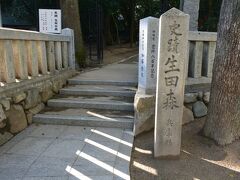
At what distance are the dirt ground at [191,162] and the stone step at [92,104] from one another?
2.83 feet

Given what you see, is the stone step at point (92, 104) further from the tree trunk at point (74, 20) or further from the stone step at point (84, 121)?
the tree trunk at point (74, 20)

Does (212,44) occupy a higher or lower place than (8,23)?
lower

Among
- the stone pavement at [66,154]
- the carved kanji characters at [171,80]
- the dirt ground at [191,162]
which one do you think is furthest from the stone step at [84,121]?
the carved kanji characters at [171,80]

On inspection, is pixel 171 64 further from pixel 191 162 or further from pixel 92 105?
pixel 92 105

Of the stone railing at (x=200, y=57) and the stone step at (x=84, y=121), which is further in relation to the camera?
the stone railing at (x=200, y=57)

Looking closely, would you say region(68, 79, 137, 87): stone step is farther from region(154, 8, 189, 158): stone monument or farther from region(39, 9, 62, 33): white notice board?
region(154, 8, 189, 158): stone monument

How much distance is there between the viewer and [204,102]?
211 inches

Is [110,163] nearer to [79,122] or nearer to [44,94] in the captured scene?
[79,122]

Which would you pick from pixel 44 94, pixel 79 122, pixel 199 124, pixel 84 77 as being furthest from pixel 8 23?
pixel 199 124

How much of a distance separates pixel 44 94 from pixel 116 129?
177cm

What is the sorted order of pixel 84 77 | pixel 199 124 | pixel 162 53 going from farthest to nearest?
pixel 84 77, pixel 199 124, pixel 162 53

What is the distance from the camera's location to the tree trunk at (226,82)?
3.94 metres

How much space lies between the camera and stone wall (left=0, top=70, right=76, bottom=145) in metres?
4.18

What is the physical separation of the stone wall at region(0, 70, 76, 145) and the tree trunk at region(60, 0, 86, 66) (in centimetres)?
292
